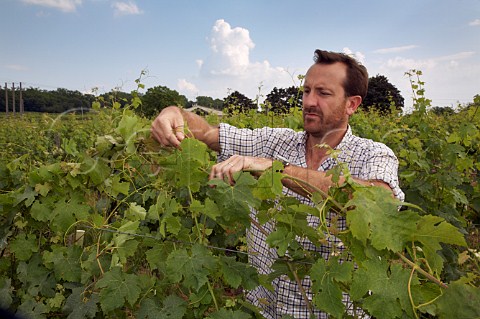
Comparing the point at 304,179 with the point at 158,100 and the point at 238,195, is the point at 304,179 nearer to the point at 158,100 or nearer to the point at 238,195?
the point at 238,195

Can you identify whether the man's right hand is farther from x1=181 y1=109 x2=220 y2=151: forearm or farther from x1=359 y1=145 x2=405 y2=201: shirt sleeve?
x1=359 y1=145 x2=405 y2=201: shirt sleeve

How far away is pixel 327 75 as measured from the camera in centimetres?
253

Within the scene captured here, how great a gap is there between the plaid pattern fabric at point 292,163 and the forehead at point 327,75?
291 mm

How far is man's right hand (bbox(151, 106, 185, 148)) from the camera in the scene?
1.84 metres

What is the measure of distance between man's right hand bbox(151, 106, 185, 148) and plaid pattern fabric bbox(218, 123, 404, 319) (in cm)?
58

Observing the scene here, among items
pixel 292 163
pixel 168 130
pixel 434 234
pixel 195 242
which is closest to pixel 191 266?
pixel 195 242

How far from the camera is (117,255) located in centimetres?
182

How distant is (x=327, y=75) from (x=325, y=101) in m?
0.15

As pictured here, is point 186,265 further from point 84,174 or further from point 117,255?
point 84,174

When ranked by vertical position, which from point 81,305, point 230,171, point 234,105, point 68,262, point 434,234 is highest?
point 234,105

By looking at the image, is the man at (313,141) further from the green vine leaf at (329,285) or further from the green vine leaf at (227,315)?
the green vine leaf at (329,285)

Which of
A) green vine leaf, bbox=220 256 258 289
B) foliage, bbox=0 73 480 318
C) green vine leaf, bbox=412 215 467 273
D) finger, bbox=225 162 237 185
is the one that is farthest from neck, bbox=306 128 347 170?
green vine leaf, bbox=412 215 467 273

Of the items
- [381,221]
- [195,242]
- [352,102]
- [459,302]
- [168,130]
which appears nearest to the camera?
[459,302]

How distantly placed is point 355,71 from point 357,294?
64.6 inches
